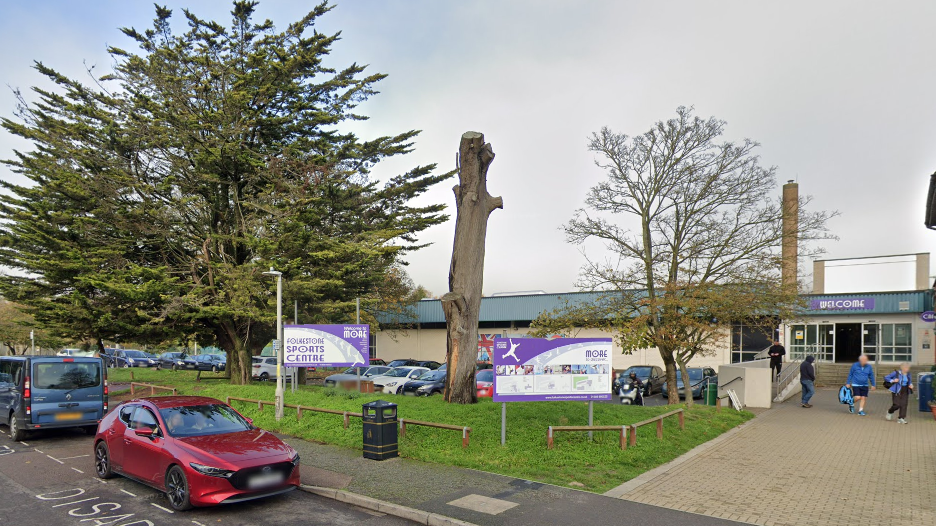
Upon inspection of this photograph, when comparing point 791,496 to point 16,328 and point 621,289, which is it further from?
point 16,328

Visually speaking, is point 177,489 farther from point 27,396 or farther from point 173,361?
point 173,361

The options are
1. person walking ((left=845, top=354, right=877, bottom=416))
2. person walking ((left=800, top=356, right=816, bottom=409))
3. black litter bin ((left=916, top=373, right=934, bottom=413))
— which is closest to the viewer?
person walking ((left=845, top=354, right=877, bottom=416))

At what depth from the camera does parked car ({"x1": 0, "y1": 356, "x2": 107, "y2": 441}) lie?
12820mm

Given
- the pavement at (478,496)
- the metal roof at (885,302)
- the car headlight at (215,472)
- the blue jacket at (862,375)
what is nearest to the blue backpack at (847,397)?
the blue jacket at (862,375)

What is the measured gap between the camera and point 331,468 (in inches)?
401

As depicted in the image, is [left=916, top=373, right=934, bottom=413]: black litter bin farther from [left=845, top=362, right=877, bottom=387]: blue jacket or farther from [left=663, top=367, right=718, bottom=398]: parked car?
[left=663, top=367, right=718, bottom=398]: parked car

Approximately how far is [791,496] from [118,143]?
24.8 metres

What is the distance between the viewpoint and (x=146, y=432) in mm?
8625

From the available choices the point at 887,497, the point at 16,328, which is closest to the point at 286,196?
the point at 887,497

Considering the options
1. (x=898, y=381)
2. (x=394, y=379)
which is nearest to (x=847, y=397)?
(x=898, y=381)

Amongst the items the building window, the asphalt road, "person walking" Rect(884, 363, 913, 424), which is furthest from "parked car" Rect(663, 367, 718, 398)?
the asphalt road

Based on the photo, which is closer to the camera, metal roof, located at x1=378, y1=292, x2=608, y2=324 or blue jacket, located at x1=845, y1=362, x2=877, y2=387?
blue jacket, located at x1=845, y1=362, x2=877, y2=387

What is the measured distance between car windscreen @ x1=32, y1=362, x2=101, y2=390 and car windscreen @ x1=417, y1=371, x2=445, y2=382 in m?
12.2

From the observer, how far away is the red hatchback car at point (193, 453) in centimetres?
764
